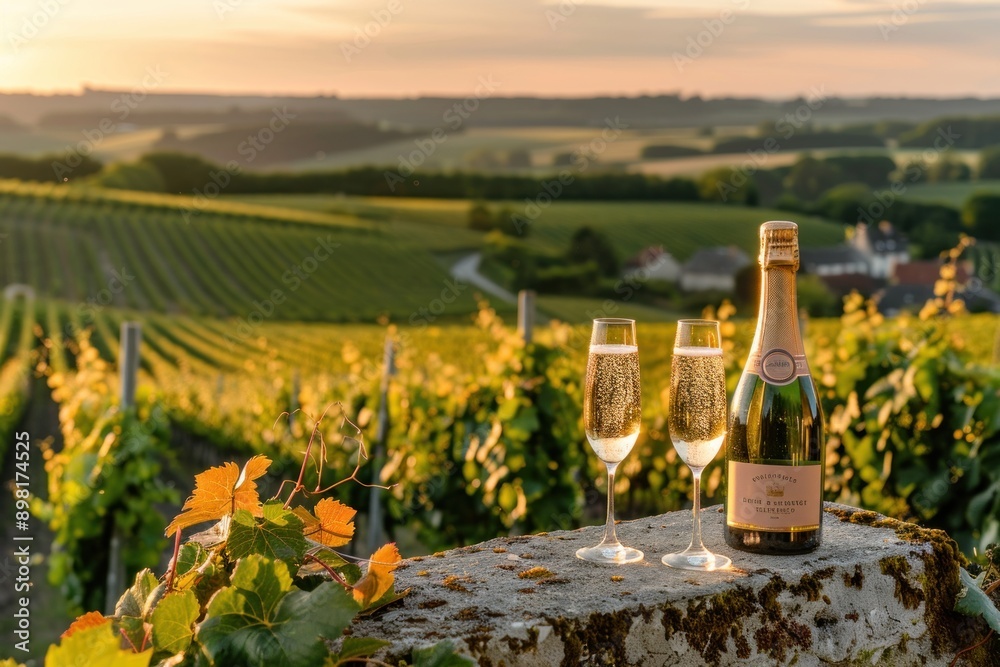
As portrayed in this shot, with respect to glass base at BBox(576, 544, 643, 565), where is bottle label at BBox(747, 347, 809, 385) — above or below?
above

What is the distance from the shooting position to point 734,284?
47406 millimetres

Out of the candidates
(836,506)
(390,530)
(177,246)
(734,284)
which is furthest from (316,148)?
(836,506)

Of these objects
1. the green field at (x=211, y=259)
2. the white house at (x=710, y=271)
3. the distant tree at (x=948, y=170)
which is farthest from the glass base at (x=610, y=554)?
the distant tree at (x=948, y=170)

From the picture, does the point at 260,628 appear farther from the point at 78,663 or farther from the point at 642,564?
the point at 642,564

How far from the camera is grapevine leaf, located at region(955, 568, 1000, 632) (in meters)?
1.88

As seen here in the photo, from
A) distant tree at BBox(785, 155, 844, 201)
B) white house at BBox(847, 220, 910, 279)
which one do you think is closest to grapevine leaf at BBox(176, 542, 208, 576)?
white house at BBox(847, 220, 910, 279)

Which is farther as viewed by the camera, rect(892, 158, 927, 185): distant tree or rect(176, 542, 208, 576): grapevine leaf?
rect(892, 158, 927, 185): distant tree

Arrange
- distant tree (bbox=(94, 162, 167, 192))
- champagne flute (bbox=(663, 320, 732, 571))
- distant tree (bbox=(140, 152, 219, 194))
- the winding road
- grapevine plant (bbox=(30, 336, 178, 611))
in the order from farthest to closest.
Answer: distant tree (bbox=(94, 162, 167, 192))
distant tree (bbox=(140, 152, 219, 194))
the winding road
grapevine plant (bbox=(30, 336, 178, 611))
champagne flute (bbox=(663, 320, 732, 571))

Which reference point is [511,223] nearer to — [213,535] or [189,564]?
[213,535]

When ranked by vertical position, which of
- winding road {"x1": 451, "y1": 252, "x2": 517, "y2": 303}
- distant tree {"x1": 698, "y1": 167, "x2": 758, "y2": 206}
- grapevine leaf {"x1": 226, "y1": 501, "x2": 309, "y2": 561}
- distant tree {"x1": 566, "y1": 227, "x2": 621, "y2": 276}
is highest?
distant tree {"x1": 698, "y1": 167, "x2": 758, "y2": 206}

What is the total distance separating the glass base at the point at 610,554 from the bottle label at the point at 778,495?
9.2 inches

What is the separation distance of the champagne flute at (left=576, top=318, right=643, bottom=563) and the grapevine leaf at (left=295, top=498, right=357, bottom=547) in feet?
1.62

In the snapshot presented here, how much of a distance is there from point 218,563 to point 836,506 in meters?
1.57

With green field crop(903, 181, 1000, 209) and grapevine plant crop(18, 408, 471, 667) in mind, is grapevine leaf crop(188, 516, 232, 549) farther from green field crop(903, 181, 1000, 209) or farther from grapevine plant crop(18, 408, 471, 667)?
green field crop(903, 181, 1000, 209)
